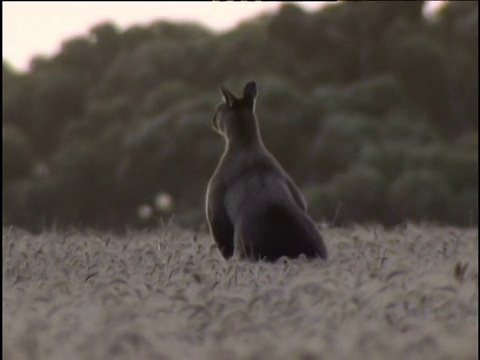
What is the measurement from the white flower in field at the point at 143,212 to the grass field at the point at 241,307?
57.1ft

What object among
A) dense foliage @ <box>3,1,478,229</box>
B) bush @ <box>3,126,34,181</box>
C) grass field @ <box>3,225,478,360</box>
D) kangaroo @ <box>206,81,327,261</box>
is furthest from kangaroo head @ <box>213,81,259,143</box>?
bush @ <box>3,126,34,181</box>

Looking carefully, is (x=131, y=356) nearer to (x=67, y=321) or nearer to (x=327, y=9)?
(x=67, y=321)

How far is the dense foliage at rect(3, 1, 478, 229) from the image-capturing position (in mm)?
23609

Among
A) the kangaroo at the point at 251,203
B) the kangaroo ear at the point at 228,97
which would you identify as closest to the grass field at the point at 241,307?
the kangaroo at the point at 251,203

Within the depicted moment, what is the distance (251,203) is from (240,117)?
51.3 inches

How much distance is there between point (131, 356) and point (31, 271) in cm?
385

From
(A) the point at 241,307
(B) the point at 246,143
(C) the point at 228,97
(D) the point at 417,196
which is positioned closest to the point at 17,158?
(D) the point at 417,196

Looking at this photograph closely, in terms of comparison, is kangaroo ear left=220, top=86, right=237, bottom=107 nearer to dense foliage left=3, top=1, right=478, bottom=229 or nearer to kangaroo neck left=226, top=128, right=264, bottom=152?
kangaroo neck left=226, top=128, right=264, bottom=152

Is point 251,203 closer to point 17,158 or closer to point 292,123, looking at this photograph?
point 292,123

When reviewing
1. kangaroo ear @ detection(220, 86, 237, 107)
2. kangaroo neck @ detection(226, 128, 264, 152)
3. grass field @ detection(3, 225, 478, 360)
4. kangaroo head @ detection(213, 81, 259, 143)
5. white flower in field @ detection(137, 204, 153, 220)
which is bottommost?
white flower in field @ detection(137, 204, 153, 220)

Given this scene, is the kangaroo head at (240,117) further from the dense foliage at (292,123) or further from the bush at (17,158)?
the bush at (17,158)

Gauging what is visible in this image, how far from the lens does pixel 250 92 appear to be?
1013cm

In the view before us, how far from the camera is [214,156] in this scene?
83.2 feet

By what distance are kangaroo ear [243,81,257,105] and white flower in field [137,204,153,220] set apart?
16.0 meters
